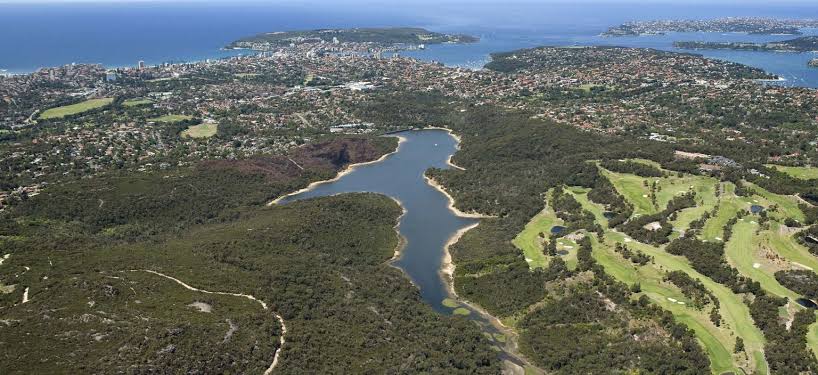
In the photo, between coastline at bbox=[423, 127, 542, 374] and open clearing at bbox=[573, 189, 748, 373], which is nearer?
open clearing at bbox=[573, 189, 748, 373]

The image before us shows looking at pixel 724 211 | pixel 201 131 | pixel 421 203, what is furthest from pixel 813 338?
pixel 201 131

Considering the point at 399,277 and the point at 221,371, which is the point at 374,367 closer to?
the point at 221,371

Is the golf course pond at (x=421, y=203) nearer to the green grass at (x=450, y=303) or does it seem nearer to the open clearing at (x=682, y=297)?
the green grass at (x=450, y=303)

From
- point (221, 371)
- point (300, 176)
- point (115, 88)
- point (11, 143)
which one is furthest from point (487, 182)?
point (115, 88)

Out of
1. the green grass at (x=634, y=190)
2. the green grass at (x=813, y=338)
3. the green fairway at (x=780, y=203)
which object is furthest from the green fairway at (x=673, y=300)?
the green fairway at (x=780, y=203)

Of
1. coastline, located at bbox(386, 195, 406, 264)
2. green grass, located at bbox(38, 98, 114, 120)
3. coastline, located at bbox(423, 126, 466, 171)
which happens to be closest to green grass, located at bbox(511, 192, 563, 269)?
coastline, located at bbox(386, 195, 406, 264)

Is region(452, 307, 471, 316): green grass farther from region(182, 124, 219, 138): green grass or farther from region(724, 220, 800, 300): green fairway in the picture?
region(182, 124, 219, 138): green grass
